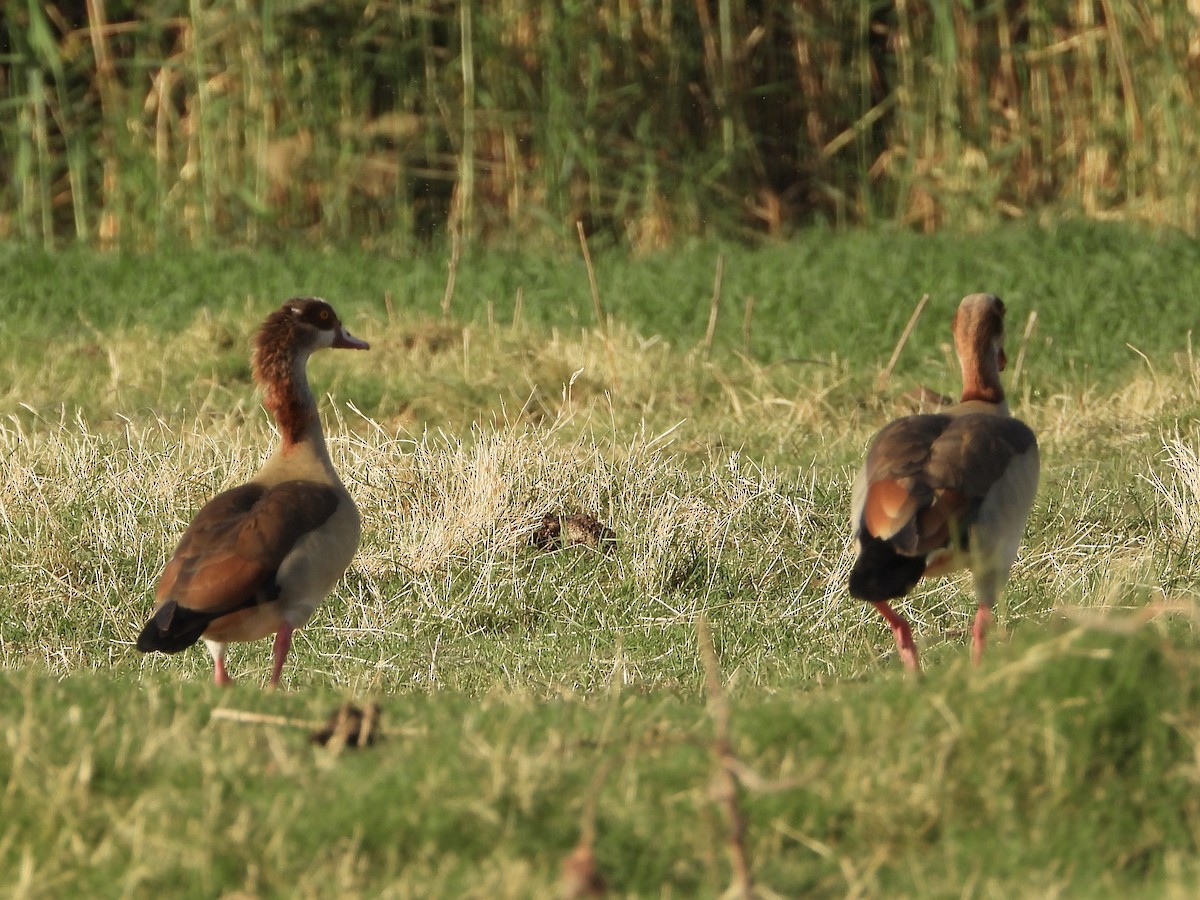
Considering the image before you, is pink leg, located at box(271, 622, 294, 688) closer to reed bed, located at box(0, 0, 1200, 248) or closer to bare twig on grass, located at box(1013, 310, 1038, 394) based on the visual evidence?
bare twig on grass, located at box(1013, 310, 1038, 394)

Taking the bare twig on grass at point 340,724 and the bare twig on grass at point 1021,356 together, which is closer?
the bare twig on grass at point 340,724

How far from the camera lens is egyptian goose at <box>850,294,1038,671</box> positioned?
5184 mm

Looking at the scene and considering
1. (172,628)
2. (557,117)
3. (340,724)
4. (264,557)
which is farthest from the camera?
(557,117)

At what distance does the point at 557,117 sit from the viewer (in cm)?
1197

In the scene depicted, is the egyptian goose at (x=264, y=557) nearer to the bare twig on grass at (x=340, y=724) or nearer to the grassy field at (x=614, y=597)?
the grassy field at (x=614, y=597)

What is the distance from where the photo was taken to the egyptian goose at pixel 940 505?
518cm

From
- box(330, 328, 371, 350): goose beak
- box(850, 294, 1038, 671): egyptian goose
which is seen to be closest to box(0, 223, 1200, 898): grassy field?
box(850, 294, 1038, 671): egyptian goose

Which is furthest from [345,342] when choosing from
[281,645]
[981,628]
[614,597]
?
[981,628]

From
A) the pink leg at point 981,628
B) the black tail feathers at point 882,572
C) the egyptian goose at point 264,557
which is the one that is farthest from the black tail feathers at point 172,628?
the pink leg at point 981,628

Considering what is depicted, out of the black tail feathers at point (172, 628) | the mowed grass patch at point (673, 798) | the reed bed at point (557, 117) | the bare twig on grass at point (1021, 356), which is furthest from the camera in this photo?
the reed bed at point (557, 117)

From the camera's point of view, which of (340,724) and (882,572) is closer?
(340,724)

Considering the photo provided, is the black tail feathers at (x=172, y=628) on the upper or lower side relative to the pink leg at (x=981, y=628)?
upper

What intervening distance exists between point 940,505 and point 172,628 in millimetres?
2078

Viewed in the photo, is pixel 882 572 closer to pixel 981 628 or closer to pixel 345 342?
pixel 981 628
